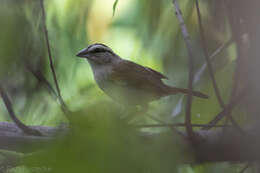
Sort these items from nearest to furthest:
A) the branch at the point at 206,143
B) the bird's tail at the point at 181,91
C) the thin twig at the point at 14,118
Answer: the branch at the point at 206,143, the thin twig at the point at 14,118, the bird's tail at the point at 181,91

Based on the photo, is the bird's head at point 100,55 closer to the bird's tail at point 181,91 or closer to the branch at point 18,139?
the bird's tail at point 181,91

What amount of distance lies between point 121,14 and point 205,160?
1.38ft

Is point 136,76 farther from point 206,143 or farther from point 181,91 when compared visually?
point 206,143

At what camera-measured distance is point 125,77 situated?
800 mm

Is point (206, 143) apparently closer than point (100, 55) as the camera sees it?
Yes

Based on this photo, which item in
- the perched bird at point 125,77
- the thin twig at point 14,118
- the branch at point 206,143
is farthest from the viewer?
the perched bird at point 125,77

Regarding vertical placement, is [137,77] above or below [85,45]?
below

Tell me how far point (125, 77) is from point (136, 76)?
0.09 feet

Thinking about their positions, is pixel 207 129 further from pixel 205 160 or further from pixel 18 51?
pixel 18 51

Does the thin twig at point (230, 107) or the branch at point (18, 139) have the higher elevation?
the thin twig at point (230, 107)

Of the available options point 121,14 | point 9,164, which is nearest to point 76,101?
point 9,164

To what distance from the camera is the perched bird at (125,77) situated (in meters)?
0.71

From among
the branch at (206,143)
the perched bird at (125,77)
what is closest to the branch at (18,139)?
the branch at (206,143)

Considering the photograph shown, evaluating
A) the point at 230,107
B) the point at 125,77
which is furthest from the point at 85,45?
the point at 230,107
